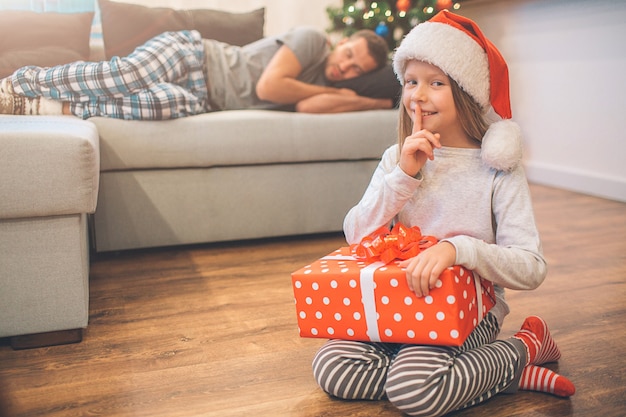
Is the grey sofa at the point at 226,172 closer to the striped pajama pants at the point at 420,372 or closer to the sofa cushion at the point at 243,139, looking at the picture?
the sofa cushion at the point at 243,139

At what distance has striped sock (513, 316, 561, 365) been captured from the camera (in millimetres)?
1141

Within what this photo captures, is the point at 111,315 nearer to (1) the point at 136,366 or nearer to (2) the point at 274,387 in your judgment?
(1) the point at 136,366

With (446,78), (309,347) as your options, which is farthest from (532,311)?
(446,78)

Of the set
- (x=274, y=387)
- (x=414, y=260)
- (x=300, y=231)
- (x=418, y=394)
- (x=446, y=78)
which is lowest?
(x=300, y=231)

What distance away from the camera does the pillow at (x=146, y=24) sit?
7.67 ft

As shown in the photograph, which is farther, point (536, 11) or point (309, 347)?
point (536, 11)

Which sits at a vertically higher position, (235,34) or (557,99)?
(235,34)

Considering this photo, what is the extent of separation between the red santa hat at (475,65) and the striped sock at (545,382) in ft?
1.21

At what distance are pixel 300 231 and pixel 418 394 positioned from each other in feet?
4.11

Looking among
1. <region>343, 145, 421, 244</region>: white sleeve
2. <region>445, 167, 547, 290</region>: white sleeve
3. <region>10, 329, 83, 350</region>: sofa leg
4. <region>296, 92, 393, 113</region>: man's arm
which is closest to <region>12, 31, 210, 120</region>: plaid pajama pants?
<region>296, 92, 393, 113</region>: man's arm

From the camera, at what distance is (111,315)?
4.91ft

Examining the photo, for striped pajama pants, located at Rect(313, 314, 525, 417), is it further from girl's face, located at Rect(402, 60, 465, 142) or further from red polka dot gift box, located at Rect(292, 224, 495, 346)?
girl's face, located at Rect(402, 60, 465, 142)

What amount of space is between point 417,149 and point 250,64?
4.86ft

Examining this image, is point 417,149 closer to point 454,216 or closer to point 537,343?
point 454,216
